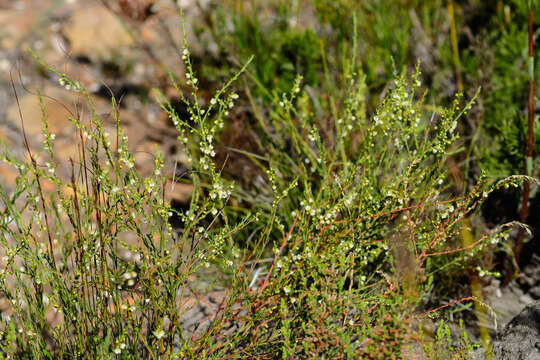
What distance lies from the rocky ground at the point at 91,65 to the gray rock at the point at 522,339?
1.79m

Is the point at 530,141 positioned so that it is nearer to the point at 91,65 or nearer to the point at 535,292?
the point at 535,292

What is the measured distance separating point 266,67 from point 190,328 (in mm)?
1468

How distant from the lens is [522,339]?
166 centimetres

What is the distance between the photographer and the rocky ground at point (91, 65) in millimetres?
3287

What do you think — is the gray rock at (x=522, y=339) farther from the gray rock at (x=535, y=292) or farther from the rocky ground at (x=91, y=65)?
the rocky ground at (x=91, y=65)

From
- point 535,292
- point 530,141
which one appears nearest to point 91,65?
point 530,141

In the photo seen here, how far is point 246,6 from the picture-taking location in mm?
3838

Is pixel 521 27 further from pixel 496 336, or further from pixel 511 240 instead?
pixel 496 336

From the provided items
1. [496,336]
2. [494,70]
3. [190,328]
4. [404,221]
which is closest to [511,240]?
[496,336]

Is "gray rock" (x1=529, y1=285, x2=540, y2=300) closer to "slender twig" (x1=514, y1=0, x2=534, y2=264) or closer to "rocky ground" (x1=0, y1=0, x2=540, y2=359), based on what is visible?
"slender twig" (x1=514, y1=0, x2=534, y2=264)

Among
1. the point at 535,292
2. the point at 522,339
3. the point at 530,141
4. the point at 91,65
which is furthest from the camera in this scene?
the point at 91,65

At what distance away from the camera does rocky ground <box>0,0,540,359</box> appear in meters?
3.29

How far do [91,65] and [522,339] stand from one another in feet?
10.7

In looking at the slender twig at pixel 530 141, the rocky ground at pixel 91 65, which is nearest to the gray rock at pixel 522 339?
the slender twig at pixel 530 141
